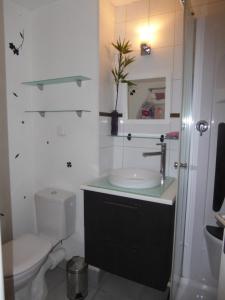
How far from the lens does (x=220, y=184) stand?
1.63 metres

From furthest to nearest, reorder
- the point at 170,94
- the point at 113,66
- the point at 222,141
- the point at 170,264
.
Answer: the point at 113,66, the point at 170,94, the point at 222,141, the point at 170,264

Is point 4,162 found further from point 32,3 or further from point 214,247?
point 214,247

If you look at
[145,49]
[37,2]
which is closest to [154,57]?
[145,49]

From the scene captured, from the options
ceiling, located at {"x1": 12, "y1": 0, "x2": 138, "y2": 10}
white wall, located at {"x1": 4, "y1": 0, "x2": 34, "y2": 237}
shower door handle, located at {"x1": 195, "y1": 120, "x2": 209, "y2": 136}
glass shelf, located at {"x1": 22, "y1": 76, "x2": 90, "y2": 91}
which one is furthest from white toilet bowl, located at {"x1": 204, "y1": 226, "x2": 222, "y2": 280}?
ceiling, located at {"x1": 12, "y1": 0, "x2": 138, "y2": 10}

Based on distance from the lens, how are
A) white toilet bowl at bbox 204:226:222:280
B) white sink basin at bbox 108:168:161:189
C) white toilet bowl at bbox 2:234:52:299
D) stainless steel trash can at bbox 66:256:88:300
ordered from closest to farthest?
white toilet bowl at bbox 2:234:52:299 < white toilet bowl at bbox 204:226:222:280 < white sink basin at bbox 108:168:161:189 < stainless steel trash can at bbox 66:256:88:300

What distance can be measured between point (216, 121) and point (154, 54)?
2.46ft

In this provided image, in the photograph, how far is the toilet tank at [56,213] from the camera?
183 cm

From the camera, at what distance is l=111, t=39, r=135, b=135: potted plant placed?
1865 millimetres

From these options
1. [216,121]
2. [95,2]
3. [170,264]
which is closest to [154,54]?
[95,2]

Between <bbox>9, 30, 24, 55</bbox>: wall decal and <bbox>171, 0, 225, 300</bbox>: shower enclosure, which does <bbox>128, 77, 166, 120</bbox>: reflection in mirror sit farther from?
<bbox>9, 30, 24, 55</bbox>: wall decal

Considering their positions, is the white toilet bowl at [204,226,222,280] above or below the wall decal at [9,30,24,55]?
below

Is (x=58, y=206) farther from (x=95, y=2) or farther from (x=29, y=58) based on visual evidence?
(x=95, y=2)

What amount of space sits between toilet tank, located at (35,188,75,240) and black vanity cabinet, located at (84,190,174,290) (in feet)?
0.77

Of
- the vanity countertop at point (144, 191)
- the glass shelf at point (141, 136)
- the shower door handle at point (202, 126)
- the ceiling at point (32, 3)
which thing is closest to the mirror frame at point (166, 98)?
the glass shelf at point (141, 136)
